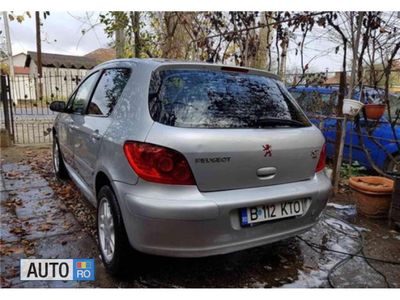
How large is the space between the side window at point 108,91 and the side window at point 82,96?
0.23 meters

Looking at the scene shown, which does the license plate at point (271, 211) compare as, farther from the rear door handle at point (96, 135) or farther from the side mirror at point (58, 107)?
the side mirror at point (58, 107)

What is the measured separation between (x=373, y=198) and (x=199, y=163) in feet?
8.45

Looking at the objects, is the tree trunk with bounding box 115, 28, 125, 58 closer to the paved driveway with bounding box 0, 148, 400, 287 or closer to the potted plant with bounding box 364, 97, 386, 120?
the paved driveway with bounding box 0, 148, 400, 287

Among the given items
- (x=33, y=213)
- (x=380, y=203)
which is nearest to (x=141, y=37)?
(x=33, y=213)

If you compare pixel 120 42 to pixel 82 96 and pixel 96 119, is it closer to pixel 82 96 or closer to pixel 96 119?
pixel 82 96

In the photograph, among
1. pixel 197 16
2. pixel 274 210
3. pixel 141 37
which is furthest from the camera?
pixel 141 37

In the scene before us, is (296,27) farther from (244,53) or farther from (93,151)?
(93,151)

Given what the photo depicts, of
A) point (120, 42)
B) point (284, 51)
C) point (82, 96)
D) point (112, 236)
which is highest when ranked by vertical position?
point (120, 42)

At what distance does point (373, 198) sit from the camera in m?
3.69

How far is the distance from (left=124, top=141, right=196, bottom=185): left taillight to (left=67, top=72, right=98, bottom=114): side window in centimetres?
160

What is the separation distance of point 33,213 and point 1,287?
1434 mm

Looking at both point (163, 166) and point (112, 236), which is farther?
point (112, 236)

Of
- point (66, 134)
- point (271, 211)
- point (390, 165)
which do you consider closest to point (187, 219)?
point (271, 211)

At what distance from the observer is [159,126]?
2.07m
